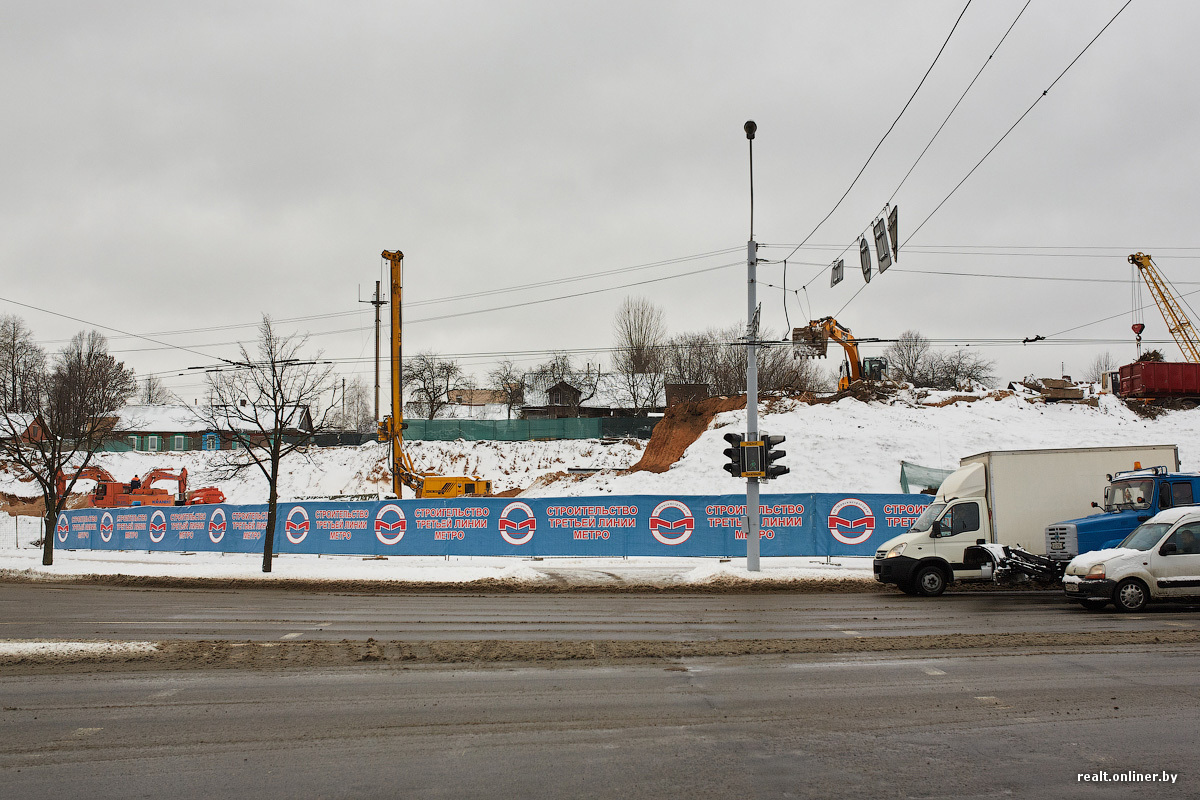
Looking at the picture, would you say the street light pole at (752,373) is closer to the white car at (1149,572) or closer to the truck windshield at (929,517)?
the truck windshield at (929,517)

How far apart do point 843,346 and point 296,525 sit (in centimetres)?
3507

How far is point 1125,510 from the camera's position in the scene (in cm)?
1741

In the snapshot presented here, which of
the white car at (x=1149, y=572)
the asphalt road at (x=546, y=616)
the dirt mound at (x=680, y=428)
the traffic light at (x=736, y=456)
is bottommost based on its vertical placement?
the asphalt road at (x=546, y=616)

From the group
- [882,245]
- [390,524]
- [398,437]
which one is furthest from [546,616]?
[398,437]

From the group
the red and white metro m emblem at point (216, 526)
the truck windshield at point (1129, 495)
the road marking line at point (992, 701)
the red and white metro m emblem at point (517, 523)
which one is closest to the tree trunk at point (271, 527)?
the red and white metro m emblem at point (216, 526)

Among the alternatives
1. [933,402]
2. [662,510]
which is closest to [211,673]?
[662,510]

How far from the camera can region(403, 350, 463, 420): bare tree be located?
287ft

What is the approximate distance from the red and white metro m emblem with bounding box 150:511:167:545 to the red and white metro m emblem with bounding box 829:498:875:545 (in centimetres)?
2514

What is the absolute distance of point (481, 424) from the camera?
62531 millimetres

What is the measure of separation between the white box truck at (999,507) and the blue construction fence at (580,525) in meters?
4.76

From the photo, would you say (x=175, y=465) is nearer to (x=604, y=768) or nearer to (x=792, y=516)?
(x=792, y=516)

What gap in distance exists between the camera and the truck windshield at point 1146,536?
1466 cm

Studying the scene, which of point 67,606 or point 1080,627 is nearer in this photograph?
point 1080,627

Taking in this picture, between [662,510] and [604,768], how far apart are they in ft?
61.5
